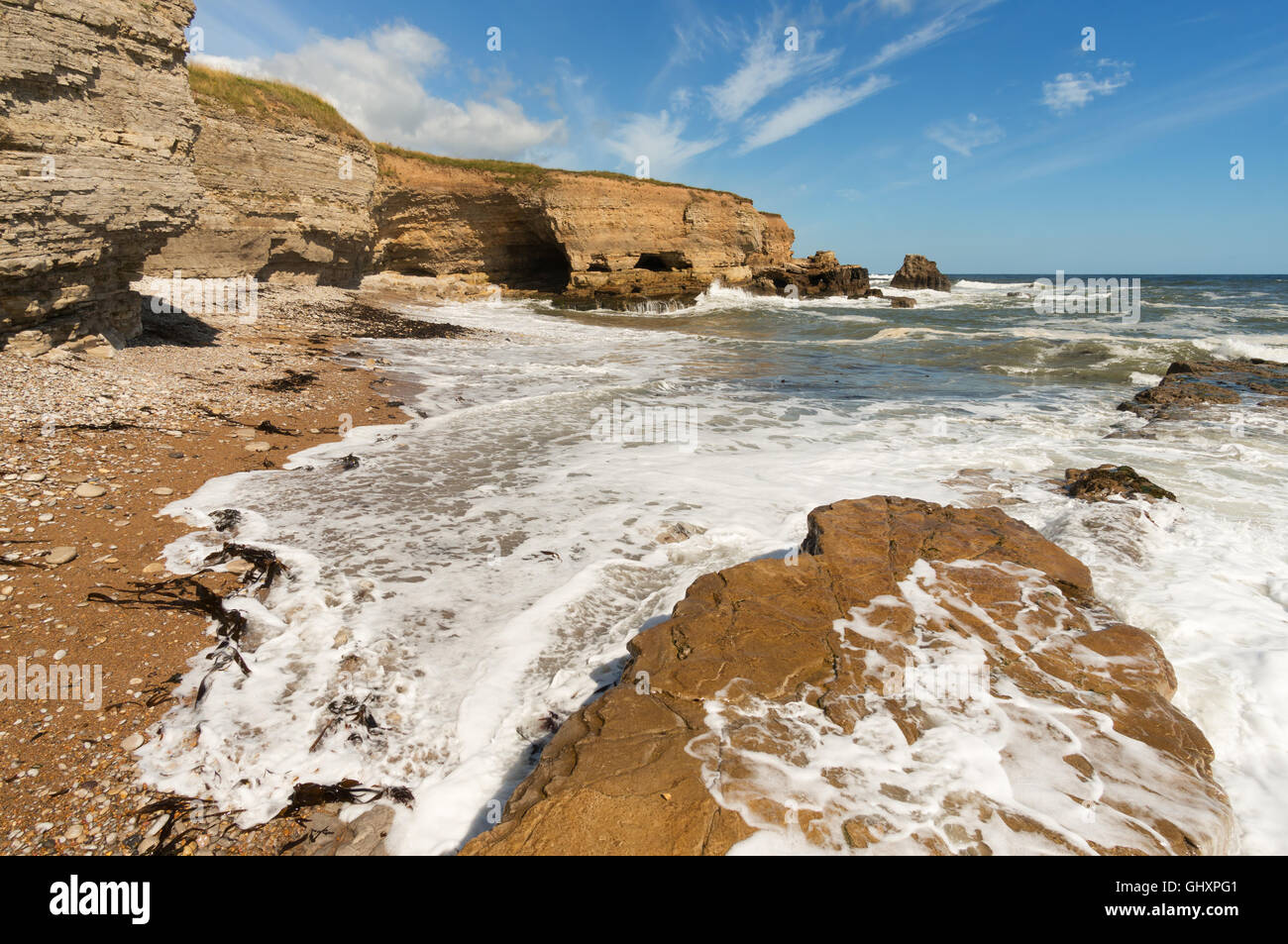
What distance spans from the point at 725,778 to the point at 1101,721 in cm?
187

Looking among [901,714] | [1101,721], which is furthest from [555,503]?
[1101,721]

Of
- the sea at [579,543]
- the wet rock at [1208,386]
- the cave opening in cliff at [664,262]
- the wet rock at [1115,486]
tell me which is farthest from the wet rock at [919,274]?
the wet rock at [1115,486]

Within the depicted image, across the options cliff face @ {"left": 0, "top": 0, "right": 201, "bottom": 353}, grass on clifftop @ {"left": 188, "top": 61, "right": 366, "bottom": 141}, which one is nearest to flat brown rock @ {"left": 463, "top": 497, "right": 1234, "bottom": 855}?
cliff face @ {"left": 0, "top": 0, "right": 201, "bottom": 353}

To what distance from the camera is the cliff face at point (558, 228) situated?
29.5 meters

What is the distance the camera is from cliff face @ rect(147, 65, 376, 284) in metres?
16.8

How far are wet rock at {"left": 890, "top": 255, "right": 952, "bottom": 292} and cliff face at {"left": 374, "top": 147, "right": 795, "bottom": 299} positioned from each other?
18.9 meters

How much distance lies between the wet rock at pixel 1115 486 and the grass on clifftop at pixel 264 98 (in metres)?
23.1

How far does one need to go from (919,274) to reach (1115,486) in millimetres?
53069

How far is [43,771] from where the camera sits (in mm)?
2551

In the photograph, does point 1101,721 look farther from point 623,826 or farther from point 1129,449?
point 1129,449

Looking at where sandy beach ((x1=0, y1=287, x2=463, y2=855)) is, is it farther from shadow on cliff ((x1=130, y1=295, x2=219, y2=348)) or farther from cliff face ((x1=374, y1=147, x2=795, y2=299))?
cliff face ((x1=374, y1=147, x2=795, y2=299))

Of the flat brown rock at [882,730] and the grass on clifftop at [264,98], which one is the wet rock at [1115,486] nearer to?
the flat brown rock at [882,730]

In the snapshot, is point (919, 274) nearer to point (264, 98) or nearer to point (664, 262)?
point (664, 262)
